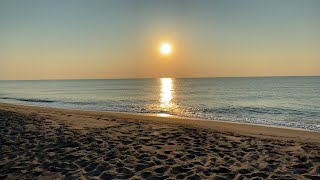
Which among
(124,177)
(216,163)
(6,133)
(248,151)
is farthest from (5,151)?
(248,151)

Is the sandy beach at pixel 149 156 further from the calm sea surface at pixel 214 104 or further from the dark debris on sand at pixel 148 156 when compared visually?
the calm sea surface at pixel 214 104

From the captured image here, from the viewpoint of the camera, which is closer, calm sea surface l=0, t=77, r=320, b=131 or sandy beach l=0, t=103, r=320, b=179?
sandy beach l=0, t=103, r=320, b=179

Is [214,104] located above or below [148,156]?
below

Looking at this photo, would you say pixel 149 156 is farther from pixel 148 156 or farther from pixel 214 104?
pixel 214 104

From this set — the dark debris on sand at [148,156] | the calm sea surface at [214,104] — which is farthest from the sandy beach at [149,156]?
the calm sea surface at [214,104]

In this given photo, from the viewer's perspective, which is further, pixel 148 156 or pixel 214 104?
pixel 214 104

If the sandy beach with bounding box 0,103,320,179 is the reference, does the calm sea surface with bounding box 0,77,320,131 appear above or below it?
below

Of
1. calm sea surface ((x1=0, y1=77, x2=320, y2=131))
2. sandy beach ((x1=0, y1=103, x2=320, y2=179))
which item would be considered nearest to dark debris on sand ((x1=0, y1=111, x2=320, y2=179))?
sandy beach ((x1=0, y1=103, x2=320, y2=179))

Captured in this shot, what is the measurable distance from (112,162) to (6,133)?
6450mm

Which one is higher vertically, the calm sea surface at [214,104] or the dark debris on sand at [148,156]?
the dark debris on sand at [148,156]

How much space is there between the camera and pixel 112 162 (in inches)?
318

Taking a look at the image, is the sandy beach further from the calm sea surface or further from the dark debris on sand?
the calm sea surface

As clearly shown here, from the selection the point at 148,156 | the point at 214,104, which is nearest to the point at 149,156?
the point at 148,156

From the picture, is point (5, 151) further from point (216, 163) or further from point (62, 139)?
point (216, 163)
